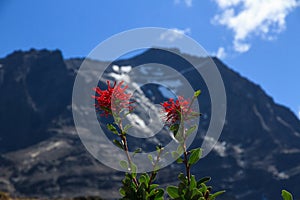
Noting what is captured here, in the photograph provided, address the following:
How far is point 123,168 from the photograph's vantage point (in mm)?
3756

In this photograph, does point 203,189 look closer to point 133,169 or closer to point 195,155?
point 195,155

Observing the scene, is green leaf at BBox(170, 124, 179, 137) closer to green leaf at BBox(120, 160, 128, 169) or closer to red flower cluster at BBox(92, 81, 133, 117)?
red flower cluster at BBox(92, 81, 133, 117)

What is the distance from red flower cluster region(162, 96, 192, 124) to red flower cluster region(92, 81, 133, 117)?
1.25 feet

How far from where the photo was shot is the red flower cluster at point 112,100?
11.9 ft

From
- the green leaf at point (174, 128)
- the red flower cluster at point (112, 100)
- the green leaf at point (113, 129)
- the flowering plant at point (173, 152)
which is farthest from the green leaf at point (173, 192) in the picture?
the red flower cluster at point (112, 100)

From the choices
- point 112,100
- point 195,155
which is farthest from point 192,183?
point 112,100

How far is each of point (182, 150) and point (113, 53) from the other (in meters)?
2.03

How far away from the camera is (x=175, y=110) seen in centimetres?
343

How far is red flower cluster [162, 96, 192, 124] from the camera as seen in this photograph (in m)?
3.43

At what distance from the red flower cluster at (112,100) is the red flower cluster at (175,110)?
15.1 inches

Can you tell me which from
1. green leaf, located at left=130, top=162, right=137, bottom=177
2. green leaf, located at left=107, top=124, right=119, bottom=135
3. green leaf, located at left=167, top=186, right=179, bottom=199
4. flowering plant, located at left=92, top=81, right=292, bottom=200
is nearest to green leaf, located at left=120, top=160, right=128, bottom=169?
flowering plant, located at left=92, top=81, right=292, bottom=200

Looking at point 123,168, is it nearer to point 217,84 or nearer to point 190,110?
point 190,110

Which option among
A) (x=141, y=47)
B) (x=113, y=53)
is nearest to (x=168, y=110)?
(x=113, y=53)

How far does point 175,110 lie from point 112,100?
575 mm
